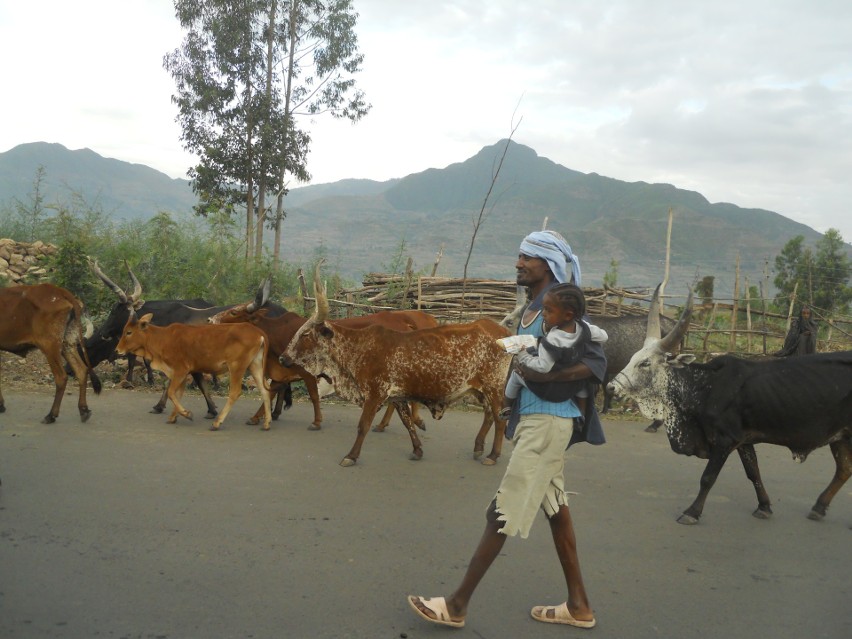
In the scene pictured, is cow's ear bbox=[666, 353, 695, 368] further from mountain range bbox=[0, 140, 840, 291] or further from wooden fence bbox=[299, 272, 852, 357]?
mountain range bbox=[0, 140, 840, 291]

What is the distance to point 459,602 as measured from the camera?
3.78m

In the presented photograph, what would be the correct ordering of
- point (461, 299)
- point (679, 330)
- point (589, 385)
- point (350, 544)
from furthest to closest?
point (461, 299) < point (679, 330) < point (350, 544) < point (589, 385)

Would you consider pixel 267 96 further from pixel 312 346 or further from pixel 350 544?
pixel 350 544

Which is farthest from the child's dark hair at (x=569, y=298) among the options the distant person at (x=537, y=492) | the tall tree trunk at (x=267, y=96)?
the tall tree trunk at (x=267, y=96)

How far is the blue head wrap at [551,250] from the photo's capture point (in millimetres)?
4156

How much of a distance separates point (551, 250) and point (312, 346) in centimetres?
420

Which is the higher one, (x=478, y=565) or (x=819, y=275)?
(x=819, y=275)

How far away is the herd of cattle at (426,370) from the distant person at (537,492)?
2194mm

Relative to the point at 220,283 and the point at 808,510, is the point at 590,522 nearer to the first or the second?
the point at 808,510

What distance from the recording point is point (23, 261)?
15766 millimetres

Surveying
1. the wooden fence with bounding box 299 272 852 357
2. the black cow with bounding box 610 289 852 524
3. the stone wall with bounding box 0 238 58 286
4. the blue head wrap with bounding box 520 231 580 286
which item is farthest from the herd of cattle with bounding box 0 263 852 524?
the stone wall with bounding box 0 238 58 286

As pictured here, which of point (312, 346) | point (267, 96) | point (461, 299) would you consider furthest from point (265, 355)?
point (267, 96)

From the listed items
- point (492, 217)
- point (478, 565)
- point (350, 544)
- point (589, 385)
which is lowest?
point (350, 544)

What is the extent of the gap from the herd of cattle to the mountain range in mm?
27669
